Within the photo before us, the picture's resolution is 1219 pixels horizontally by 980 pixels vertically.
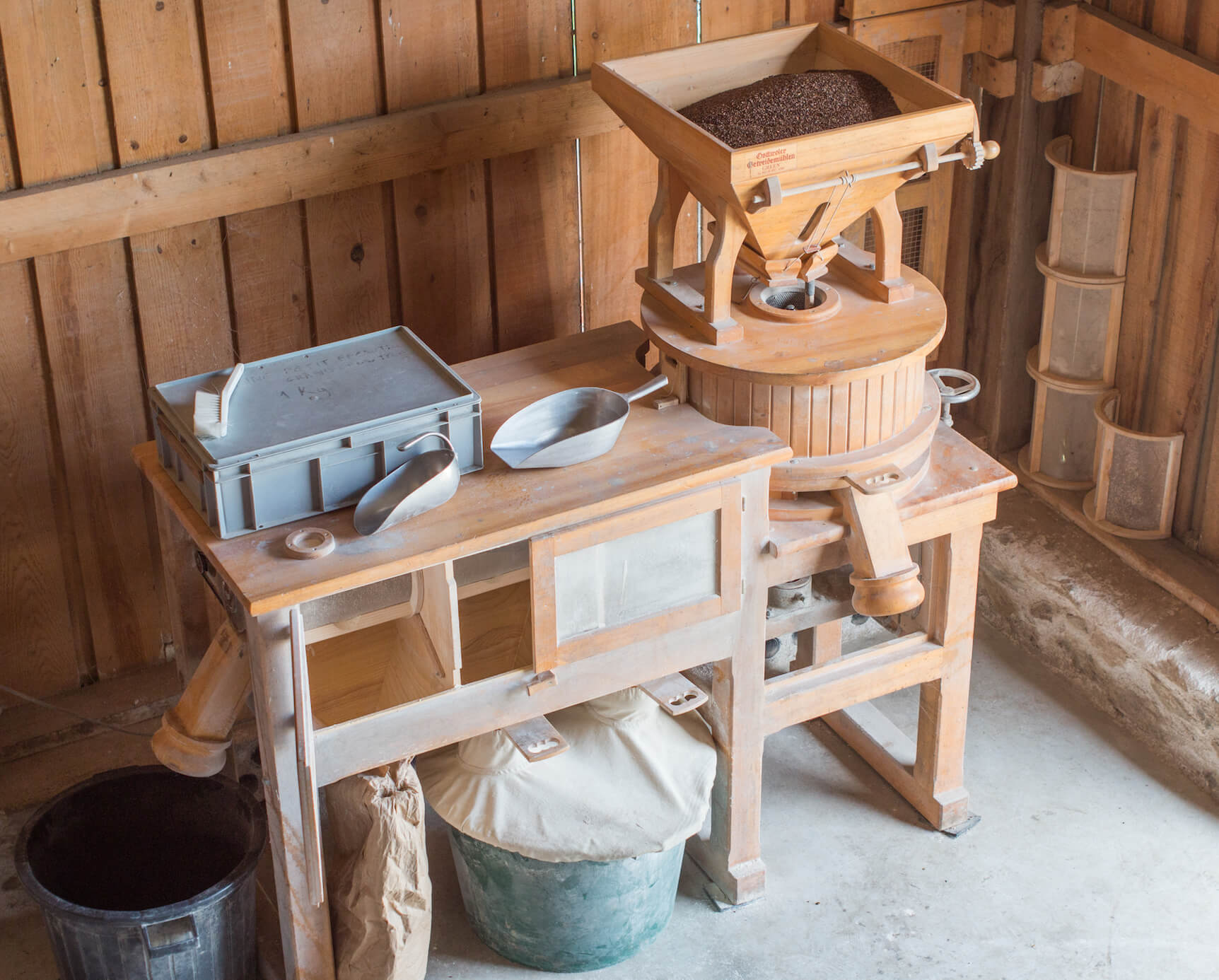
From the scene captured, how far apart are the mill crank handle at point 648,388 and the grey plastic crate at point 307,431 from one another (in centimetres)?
39

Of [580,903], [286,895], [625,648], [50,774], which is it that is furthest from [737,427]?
[50,774]

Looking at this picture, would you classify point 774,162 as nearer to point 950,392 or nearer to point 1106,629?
point 950,392

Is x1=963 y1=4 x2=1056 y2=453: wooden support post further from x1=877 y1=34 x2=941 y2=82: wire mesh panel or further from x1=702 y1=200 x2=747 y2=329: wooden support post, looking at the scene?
x1=702 y1=200 x2=747 y2=329: wooden support post

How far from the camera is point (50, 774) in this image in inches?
167

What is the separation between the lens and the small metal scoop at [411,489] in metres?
3.14

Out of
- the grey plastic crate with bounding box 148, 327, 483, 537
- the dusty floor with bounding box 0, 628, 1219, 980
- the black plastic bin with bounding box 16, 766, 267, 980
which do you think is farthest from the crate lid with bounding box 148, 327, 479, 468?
the dusty floor with bounding box 0, 628, 1219, 980

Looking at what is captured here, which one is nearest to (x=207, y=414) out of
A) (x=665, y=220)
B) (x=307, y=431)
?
(x=307, y=431)

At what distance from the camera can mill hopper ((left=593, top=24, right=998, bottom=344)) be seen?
10.9 feet

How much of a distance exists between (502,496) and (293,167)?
1.10 meters

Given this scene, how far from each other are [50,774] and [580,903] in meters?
1.49

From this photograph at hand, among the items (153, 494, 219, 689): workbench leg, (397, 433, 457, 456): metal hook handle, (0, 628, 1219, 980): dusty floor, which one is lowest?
(0, 628, 1219, 980): dusty floor

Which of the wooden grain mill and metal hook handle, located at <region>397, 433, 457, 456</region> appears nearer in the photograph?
metal hook handle, located at <region>397, 433, 457, 456</region>

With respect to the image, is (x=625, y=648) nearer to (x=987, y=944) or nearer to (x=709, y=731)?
(x=709, y=731)

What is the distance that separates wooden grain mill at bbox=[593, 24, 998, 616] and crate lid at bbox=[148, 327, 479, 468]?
1.84ft
